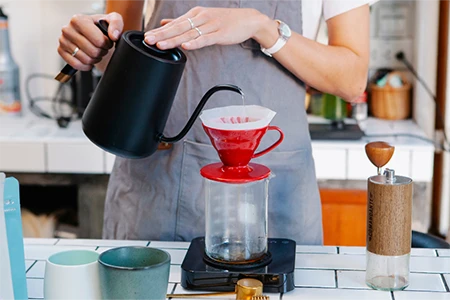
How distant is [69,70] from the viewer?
1.33 m

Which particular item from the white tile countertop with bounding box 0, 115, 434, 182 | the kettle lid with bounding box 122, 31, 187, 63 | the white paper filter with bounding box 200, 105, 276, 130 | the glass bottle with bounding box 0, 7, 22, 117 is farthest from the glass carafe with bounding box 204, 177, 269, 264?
the glass bottle with bounding box 0, 7, 22, 117

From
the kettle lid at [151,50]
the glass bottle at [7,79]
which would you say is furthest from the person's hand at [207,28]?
the glass bottle at [7,79]

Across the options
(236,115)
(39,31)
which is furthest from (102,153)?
(236,115)

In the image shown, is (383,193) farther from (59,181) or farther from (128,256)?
(59,181)

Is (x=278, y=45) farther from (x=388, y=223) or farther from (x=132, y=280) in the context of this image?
(x=132, y=280)

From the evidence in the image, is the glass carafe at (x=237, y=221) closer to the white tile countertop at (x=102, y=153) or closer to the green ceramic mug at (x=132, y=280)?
the green ceramic mug at (x=132, y=280)

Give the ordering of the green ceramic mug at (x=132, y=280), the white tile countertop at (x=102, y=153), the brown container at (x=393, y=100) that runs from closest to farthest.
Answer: the green ceramic mug at (x=132, y=280), the white tile countertop at (x=102, y=153), the brown container at (x=393, y=100)

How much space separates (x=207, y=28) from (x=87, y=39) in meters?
0.24

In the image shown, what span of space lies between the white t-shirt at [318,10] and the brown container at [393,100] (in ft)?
3.90

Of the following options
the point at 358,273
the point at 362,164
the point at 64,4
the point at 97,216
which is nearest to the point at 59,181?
the point at 97,216

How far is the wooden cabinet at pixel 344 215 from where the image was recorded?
2.25 m

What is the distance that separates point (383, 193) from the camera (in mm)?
1034

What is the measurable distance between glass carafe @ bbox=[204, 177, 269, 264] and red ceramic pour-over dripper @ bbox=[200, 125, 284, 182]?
4 centimetres

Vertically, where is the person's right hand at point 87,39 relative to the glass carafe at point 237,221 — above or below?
above
